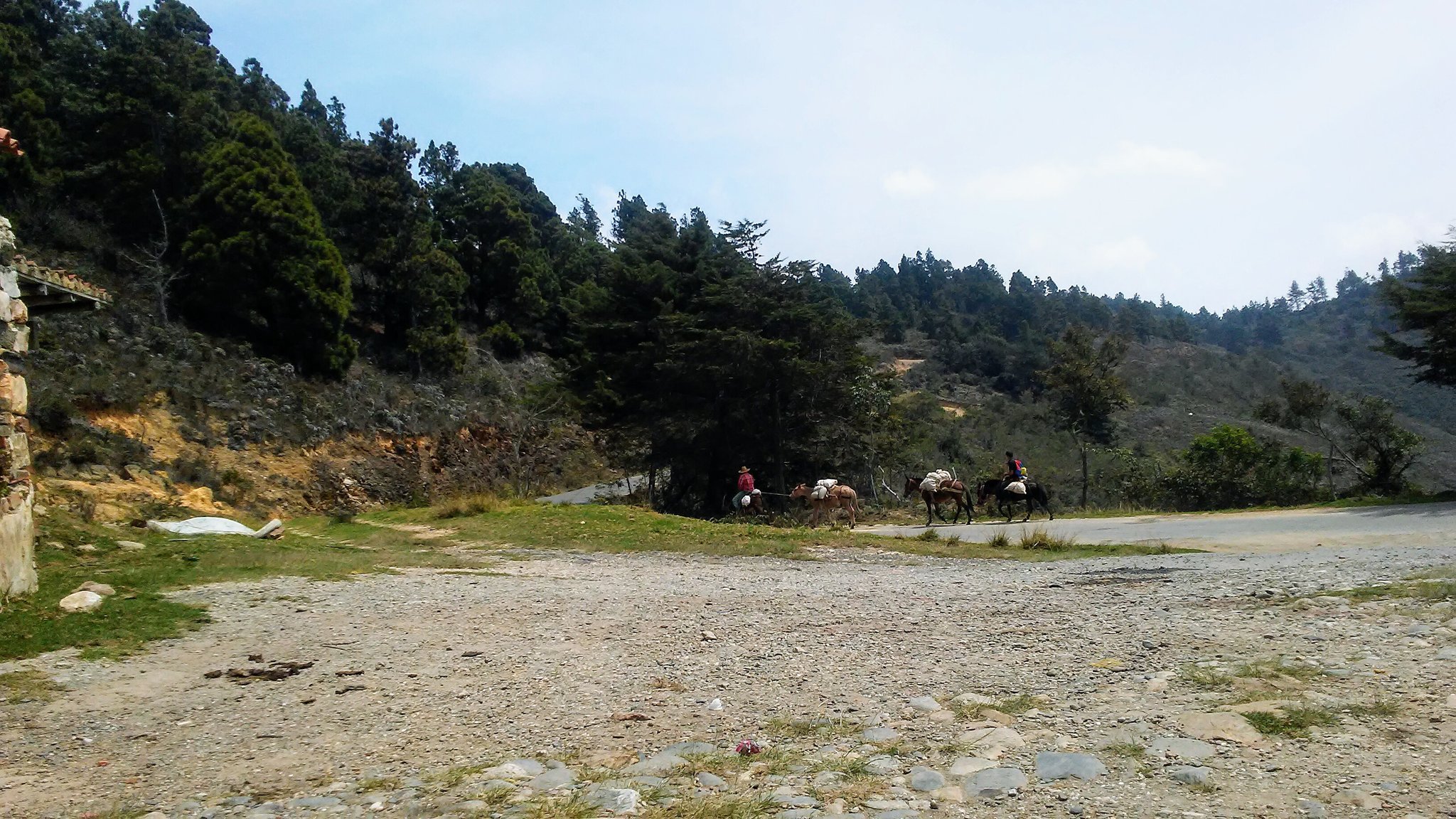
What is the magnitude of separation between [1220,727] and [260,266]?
34.4 metres

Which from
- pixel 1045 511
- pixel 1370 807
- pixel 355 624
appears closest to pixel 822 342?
pixel 1045 511

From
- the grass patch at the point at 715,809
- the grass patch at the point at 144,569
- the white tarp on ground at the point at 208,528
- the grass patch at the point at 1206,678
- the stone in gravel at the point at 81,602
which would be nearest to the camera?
the grass patch at the point at 715,809

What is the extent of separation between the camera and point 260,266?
32656 millimetres

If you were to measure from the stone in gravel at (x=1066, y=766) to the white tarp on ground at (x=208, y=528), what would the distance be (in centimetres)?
1367

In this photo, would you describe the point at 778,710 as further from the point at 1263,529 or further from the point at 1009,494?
the point at 1009,494

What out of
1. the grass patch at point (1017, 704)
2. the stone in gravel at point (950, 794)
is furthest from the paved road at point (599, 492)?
the stone in gravel at point (950, 794)

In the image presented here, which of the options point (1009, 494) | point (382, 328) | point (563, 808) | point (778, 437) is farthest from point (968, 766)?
point (382, 328)

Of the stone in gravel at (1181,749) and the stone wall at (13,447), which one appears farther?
the stone wall at (13,447)

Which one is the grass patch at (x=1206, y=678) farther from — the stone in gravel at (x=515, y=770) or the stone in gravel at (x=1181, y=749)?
the stone in gravel at (x=515, y=770)

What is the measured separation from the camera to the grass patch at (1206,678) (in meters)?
5.07

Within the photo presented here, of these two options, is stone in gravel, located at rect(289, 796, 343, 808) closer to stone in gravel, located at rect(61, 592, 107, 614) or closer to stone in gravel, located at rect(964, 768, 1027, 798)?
stone in gravel, located at rect(964, 768, 1027, 798)

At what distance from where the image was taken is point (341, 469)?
29.2 meters

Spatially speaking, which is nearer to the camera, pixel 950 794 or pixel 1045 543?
pixel 950 794

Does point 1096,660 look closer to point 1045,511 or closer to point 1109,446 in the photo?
point 1045,511
